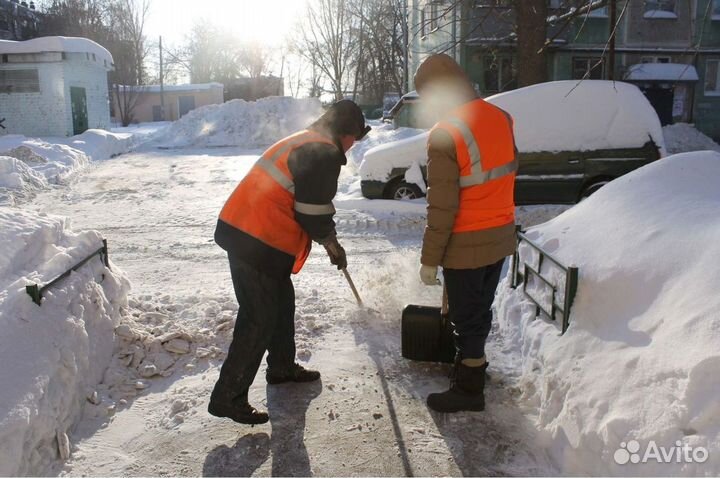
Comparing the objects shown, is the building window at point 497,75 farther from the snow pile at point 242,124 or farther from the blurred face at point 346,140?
the blurred face at point 346,140

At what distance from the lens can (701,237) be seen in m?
3.16

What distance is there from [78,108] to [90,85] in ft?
5.49

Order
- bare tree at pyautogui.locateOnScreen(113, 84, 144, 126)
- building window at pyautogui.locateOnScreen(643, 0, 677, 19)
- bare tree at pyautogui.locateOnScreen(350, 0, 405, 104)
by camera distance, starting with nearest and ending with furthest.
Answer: building window at pyautogui.locateOnScreen(643, 0, 677, 19) < bare tree at pyautogui.locateOnScreen(350, 0, 405, 104) < bare tree at pyautogui.locateOnScreen(113, 84, 144, 126)

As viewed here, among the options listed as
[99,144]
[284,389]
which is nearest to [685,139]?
[99,144]

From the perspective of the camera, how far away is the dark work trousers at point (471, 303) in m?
3.33

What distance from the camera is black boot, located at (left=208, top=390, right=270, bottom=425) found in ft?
10.7

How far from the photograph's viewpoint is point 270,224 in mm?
3221

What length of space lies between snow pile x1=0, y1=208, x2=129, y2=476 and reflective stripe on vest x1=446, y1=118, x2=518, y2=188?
2.42 m

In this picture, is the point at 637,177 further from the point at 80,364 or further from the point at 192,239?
the point at 192,239

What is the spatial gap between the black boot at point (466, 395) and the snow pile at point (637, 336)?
32cm

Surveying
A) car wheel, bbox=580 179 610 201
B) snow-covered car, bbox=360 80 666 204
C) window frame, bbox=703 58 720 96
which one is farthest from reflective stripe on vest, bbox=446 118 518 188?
window frame, bbox=703 58 720 96

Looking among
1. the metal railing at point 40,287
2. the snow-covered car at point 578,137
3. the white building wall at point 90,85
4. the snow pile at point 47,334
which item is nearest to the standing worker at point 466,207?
the snow pile at point 47,334

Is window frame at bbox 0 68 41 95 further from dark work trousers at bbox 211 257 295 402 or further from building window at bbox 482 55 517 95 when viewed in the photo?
dark work trousers at bbox 211 257 295 402

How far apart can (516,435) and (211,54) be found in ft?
176
